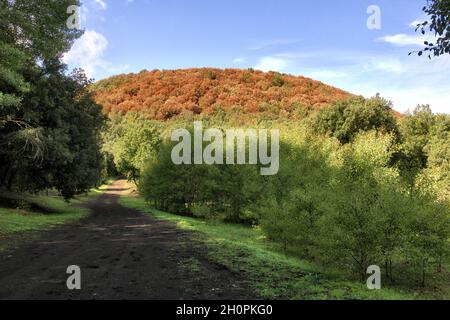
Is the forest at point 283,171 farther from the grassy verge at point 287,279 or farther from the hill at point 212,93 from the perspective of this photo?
the hill at point 212,93

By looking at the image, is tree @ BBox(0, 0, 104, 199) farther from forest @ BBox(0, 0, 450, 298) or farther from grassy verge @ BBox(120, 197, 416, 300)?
grassy verge @ BBox(120, 197, 416, 300)

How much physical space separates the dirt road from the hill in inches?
2891

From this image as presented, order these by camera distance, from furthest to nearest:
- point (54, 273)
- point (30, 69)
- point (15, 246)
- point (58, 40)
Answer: point (30, 69) → point (58, 40) → point (15, 246) → point (54, 273)

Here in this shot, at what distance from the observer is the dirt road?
912cm

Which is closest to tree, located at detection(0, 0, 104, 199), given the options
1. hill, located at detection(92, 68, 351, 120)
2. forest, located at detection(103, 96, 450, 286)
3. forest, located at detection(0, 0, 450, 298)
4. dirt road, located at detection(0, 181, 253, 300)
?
forest, located at detection(0, 0, 450, 298)

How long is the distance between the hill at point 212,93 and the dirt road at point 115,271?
73428mm

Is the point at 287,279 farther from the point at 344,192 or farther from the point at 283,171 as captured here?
the point at 283,171

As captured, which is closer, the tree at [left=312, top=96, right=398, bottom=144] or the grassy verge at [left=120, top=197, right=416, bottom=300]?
the grassy verge at [left=120, top=197, right=416, bottom=300]

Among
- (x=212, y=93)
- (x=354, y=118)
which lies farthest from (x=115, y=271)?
(x=212, y=93)

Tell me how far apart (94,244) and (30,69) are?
17198mm
